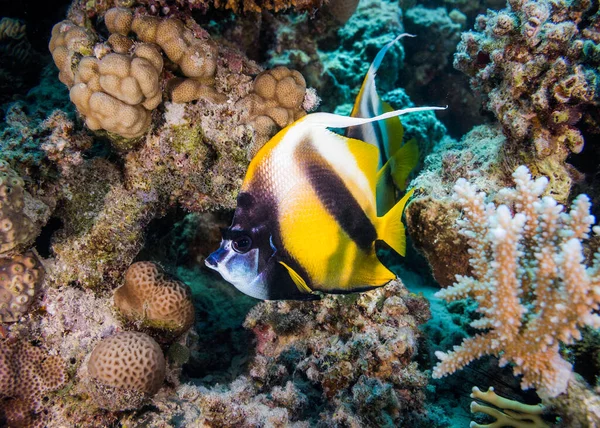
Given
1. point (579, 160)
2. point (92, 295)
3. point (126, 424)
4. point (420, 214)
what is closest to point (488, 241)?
point (420, 214)

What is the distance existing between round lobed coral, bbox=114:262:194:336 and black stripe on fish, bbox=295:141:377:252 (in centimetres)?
188

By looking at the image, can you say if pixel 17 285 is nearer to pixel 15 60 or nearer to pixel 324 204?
pixel 324 204

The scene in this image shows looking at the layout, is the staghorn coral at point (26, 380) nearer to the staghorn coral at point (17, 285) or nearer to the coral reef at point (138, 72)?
the staghorn coral at point (17, 285)

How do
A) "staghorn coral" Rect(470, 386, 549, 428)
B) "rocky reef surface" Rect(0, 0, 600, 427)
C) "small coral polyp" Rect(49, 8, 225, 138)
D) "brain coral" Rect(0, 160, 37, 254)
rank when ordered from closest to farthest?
"staghorn coral" Rect(470, 386, 549, 428)
"brain coral" Rect(0, 160, 37, 254)
"rocky reef surface" Rect(0, 0, 600, 427)
"small coral polyp" Rect(49, 8, 225, 138)

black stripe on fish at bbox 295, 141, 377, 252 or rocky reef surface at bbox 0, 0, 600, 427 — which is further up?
black stripe on fish at bbox 295, 141, 377, 252

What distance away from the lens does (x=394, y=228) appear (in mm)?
1572

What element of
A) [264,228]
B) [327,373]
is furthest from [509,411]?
[264,228]

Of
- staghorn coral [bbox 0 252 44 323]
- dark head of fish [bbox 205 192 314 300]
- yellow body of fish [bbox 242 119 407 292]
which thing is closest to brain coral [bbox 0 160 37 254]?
staghorn coral [bbox 0 252 44 323]

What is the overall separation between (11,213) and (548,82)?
11.7 ft

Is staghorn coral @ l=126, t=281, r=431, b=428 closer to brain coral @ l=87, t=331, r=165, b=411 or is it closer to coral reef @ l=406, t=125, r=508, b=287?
brain coral @ l=87, t=331, r=165, b=411

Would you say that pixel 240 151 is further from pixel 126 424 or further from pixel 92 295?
pixel 126 424

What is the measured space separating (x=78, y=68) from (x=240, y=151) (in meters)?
1.22

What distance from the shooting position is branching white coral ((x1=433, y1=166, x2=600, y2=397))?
154 centimetres

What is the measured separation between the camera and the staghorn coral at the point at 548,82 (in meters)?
2.40
